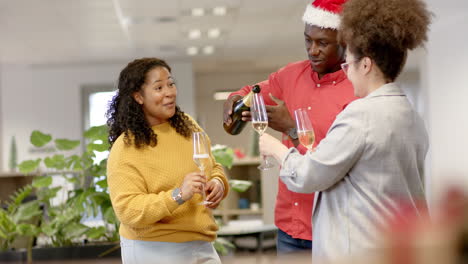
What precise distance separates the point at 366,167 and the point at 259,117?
52 cm

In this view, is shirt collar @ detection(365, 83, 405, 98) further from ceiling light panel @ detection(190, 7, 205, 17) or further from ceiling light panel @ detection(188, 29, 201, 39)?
ceiling light panel @ detection(188, 29, 201, 39)

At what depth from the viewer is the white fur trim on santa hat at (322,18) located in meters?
1.91

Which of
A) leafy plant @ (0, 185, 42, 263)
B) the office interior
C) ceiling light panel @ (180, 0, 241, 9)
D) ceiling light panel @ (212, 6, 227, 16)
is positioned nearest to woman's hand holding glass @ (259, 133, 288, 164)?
leafy plant @ (0, 185, 42, 263)

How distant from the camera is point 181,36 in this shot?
27.4 feet

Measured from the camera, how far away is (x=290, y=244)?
1.97 metres

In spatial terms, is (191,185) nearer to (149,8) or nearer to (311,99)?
(311,99)

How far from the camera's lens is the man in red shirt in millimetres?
1894

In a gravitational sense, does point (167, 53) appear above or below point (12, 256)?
above

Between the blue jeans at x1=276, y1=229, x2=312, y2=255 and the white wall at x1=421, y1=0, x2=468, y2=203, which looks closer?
the blue jeans at x1=276, y1=229, x2=312, y2=255

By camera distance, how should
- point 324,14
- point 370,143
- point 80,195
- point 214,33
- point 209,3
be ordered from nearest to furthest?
point 370,143 < point 324,14 < point 80,195 < point 209,3 < point 214,33

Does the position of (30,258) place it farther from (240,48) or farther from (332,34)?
(240,48)

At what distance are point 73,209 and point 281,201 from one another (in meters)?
1.89

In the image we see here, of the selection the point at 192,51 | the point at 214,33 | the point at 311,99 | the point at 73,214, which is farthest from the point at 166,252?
the point at 192,51

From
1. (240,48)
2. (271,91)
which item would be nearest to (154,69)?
(271,91)
